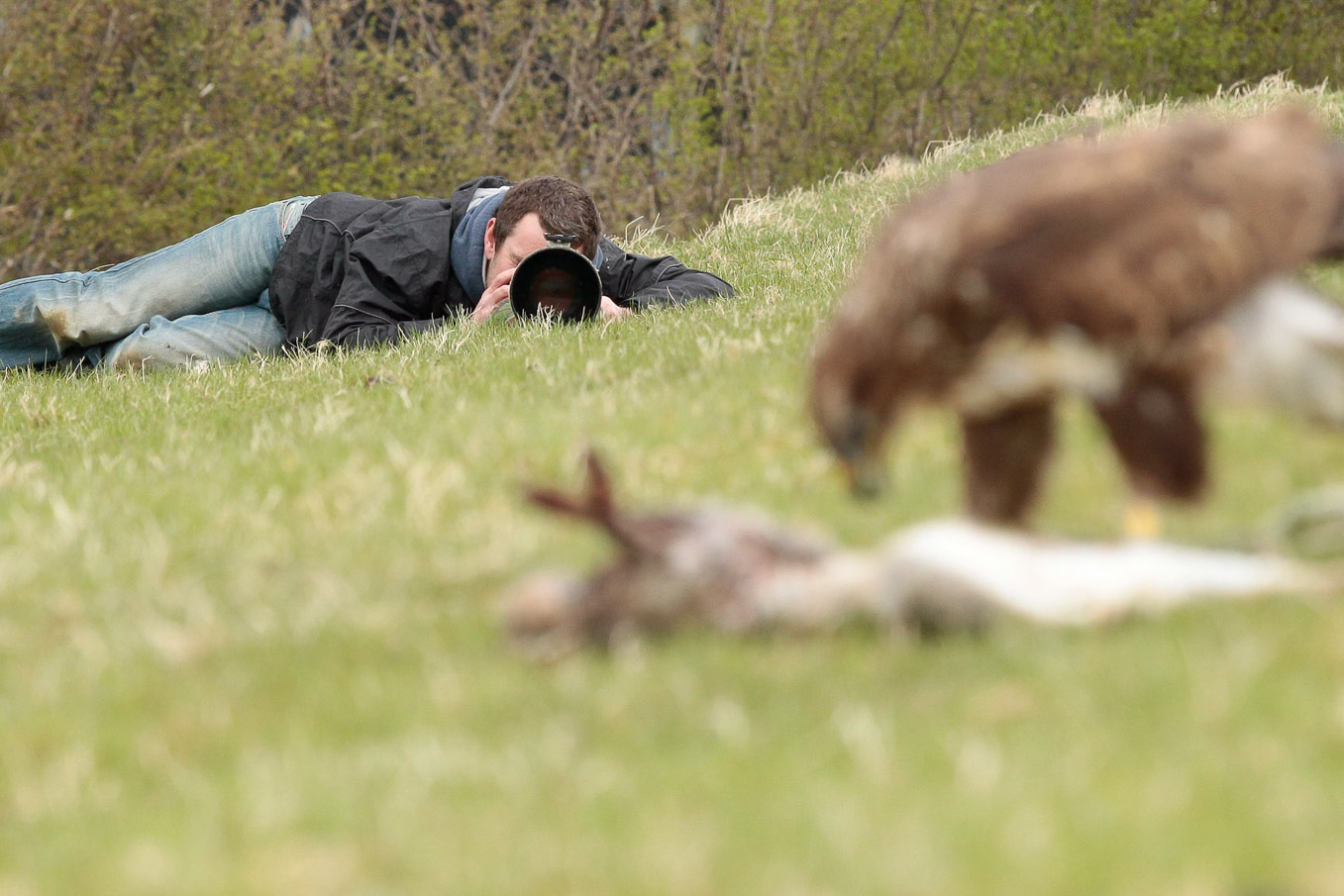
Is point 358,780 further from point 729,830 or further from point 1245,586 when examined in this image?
point 1245,586

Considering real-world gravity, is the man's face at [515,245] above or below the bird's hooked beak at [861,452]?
below

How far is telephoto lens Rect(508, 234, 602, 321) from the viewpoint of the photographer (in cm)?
745

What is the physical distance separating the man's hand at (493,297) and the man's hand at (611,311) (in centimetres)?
55

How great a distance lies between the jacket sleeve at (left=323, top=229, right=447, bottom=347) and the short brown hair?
2.01ft

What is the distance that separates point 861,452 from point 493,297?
5.34 meters

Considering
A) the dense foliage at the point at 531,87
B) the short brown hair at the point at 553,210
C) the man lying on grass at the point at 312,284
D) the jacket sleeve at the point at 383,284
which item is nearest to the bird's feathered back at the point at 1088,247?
the short brown hair at the point at 553,210

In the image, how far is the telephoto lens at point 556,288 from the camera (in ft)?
24.4

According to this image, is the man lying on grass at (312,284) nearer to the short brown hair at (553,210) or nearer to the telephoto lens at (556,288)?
the short brown hair at (553,210)

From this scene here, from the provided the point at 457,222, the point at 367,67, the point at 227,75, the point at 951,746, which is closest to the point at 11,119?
the point at 227,75

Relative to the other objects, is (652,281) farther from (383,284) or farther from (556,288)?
(383,284)

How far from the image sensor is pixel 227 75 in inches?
672

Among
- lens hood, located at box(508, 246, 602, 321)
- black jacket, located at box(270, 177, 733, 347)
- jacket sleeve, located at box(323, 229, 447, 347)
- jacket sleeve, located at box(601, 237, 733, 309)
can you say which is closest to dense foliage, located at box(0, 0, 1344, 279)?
black jacket, located at box(270, 177, 733, 347)

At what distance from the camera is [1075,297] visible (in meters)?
2.53

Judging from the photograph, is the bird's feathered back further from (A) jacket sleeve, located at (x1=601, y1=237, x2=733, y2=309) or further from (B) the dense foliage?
(B) the dense foliage
